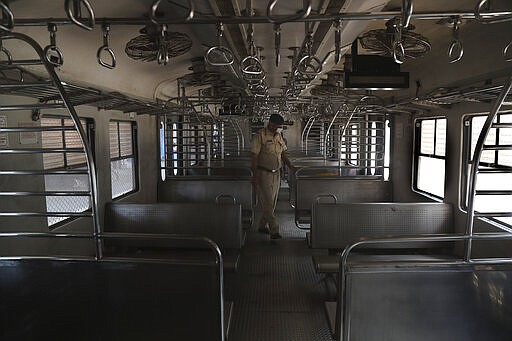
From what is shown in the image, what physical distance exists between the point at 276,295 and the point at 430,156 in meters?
3.31

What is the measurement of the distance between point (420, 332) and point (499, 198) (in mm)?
2899

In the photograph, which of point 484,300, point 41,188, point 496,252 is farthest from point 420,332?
point 41,188

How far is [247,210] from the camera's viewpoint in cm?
539

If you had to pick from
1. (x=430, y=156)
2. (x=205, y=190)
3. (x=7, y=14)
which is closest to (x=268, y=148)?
(x=205, y=190)

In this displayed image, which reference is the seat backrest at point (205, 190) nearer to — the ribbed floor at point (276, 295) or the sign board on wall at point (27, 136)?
the ribbed floor at point (276, 295)

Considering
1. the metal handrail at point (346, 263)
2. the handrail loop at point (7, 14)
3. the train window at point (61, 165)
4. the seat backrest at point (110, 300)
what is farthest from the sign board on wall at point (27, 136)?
the metal handrail at point (346, 263)

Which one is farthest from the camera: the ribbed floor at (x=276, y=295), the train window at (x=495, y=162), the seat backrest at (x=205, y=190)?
the seat backrest at (x=205, y=190)

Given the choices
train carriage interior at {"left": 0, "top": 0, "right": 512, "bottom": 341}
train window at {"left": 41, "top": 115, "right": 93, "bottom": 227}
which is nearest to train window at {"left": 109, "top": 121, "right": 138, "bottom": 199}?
train carriage interior at {"left": 0, "top": 0, "right": 512, "bottom": 341}

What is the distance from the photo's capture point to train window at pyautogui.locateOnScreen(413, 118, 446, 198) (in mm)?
5418

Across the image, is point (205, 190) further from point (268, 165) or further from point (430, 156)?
point (430, 156)

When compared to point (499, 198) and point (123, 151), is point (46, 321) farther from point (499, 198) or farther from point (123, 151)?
point (499, 198)

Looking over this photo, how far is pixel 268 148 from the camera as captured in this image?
575 centimetres

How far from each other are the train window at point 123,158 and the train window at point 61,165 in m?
0.78

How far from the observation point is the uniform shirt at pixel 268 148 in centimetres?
571
